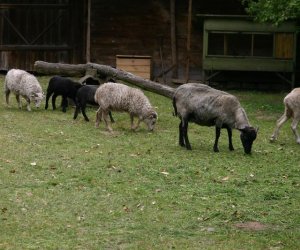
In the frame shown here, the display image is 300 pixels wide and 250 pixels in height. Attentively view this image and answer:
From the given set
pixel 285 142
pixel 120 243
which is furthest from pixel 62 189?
pixel 285 142

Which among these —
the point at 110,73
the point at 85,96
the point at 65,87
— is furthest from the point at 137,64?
the point at 85,96

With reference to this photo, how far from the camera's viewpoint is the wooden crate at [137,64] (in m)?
26.8

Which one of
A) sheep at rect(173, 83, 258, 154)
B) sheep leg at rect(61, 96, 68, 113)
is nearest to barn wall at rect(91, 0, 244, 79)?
sheep leg at rect(61, 96, 68, 113)

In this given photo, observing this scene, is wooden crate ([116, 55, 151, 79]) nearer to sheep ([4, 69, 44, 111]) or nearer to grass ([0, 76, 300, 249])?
sheep ([4, 69, 44, 111])

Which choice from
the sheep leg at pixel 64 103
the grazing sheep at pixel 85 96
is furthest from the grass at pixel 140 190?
the sheep leg at pixel 64 103

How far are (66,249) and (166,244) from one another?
3.89 feet

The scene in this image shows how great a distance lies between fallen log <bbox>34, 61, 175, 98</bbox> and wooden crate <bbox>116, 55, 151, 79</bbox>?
4940mm

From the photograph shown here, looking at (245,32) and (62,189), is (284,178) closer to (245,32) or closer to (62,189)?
(62,189)

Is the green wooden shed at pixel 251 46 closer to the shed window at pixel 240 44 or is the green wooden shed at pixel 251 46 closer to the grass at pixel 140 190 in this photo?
the shed window at pixel 240 44

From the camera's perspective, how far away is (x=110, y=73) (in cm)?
2077

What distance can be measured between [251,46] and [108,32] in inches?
225

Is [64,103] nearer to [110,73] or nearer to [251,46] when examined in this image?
[110,73]

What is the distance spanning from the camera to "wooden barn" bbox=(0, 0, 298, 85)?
27.7m

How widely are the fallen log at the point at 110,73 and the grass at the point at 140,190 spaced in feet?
8.43
